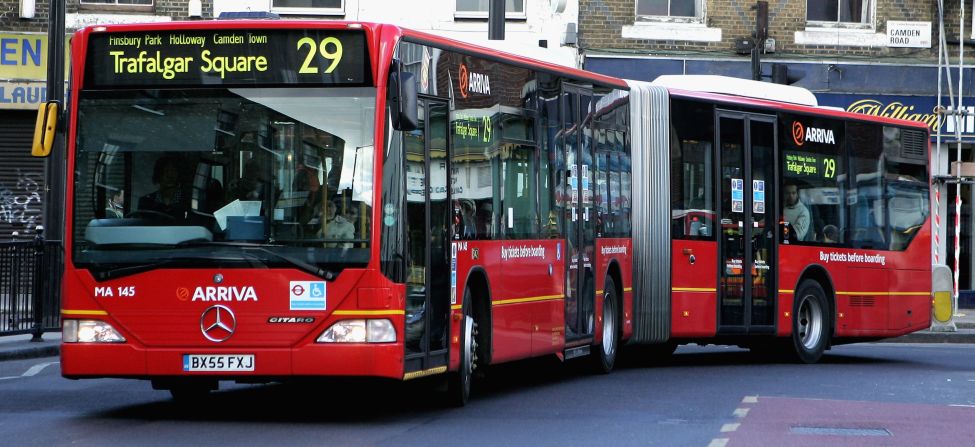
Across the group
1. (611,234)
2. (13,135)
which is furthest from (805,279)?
(13,135)

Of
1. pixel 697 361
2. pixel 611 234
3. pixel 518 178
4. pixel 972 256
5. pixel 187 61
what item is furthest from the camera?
pixel 972 256

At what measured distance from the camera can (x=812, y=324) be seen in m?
18.4

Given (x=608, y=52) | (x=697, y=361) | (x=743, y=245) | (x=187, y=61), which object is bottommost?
(x=697, y=361)

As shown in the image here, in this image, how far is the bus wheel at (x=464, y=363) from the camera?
11.8 meters

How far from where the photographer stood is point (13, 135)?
25.1m

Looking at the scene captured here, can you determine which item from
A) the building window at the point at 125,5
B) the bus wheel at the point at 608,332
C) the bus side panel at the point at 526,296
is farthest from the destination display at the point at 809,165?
the building window at the point at 125,5

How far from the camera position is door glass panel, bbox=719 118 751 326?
17344mm

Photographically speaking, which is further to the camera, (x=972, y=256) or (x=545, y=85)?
(x=972, y=256)

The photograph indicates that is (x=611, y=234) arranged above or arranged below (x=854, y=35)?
below

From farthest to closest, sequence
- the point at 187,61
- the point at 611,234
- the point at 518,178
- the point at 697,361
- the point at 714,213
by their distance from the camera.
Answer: the point at 697,361 < the point at 714,213 < the point at 611,234 < the point at 518,178 < the point at 187,61

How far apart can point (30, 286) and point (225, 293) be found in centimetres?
871

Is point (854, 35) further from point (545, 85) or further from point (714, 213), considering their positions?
point (545, 85)

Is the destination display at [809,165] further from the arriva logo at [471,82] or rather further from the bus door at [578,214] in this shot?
the arriva logo at [471,82]

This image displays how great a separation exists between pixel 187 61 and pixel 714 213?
7966mm
